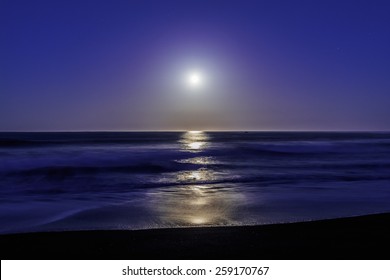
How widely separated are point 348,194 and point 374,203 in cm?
158

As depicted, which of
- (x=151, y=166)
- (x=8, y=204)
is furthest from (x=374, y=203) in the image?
(x=151, y=166)

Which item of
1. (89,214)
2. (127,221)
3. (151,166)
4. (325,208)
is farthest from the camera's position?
(151,166)

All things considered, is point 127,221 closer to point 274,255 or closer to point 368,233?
point 274,255

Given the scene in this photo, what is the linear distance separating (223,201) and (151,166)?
43.5 feet

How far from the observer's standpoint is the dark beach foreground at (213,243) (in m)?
5.09

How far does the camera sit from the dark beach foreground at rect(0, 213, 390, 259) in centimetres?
509

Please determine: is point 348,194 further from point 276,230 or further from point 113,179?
point 113,179

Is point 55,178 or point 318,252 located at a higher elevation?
point 55,178

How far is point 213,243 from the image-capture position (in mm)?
5547

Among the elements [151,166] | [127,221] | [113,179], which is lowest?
[127,221]

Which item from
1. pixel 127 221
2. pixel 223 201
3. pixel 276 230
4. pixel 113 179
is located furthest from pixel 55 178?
pixel 276 230

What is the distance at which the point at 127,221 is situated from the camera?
7.68 metres

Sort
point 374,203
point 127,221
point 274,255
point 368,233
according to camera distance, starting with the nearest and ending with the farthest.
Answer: point 274,255 → point 368,233 → point 127,221 → point 374,203

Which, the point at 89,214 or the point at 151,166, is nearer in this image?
the point at 89,214
